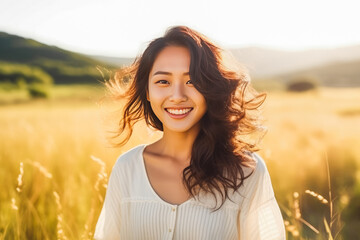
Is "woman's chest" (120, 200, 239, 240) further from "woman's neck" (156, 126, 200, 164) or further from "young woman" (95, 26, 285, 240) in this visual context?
"woman's neck" (156, 126, 200, 164)

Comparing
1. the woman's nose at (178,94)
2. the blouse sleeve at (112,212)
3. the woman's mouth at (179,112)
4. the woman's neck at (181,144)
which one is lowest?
the blouse sleeve at (112,212)

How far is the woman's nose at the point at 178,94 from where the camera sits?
191cm

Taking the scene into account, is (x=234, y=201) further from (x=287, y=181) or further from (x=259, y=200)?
(x=287, y=181)

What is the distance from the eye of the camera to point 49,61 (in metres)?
49.4

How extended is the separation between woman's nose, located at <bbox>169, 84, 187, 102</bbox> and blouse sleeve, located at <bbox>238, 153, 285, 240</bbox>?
A: 1.54ft

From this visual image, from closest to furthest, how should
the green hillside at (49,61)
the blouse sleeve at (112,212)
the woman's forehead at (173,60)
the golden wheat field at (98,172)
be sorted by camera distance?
the woman's forehead at (173,60), the blouse sleeve at (112,212), the golden wheat field at (98,172), the green hillside at (49,61)

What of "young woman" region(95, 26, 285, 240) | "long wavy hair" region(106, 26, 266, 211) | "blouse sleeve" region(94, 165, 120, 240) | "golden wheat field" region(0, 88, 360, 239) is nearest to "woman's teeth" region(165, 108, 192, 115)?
"young woman" region(95, 26, 285, 240)

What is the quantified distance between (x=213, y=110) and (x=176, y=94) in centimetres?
23

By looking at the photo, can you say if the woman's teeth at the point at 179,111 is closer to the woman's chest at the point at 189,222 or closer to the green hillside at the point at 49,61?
the woman's chest at the point at 189,222

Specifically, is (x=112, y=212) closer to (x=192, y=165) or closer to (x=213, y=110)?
(x=192, y=165)

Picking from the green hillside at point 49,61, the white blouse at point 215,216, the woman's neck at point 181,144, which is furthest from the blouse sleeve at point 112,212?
the green hillside at point 49,61

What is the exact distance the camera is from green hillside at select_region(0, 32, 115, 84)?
4697 centimetres

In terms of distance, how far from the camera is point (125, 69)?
2410mm

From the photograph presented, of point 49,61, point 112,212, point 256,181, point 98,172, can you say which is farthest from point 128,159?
point 49,61
